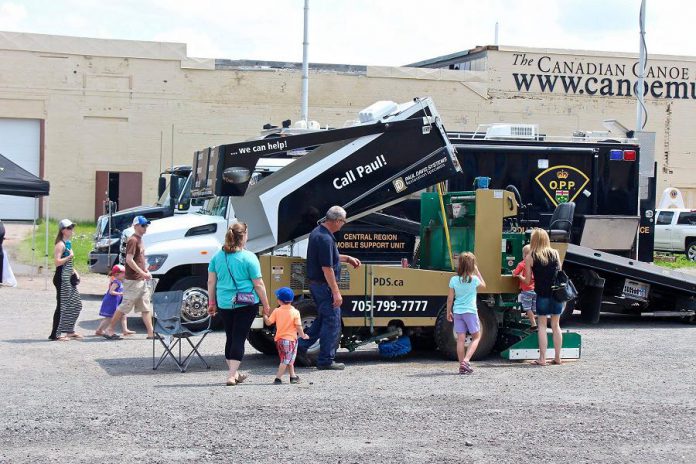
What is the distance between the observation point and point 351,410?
9102 millimetres

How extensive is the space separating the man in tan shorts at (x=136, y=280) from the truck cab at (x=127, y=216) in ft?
10.3

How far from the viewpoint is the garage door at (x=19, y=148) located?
41.0 meters

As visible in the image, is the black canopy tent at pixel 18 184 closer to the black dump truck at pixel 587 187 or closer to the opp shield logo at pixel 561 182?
the black dump truck at pixel 587 187

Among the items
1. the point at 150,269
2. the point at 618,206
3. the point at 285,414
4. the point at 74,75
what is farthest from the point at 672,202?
the point at 285,414

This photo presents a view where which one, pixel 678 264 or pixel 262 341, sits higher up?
pixel 678 264

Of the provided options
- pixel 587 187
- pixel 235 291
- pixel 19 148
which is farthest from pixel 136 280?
pixel 19 148

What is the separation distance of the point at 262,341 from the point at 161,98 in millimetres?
29881

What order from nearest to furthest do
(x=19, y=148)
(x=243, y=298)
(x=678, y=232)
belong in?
(x=243, y=298)
(x=678, y=232)
(x=19, y=148)

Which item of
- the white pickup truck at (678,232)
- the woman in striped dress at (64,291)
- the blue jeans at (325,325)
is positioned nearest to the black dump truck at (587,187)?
the blue jeans at (325,325)

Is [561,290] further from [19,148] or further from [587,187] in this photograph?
[19,148]

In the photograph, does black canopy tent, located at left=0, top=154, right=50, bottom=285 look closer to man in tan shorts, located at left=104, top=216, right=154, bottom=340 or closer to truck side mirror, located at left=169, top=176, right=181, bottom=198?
truck side mirror, located at left=169, top=176, right=181, bottom=198


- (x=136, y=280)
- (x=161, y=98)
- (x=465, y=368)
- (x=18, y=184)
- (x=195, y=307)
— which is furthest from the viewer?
(x=161, y=98)

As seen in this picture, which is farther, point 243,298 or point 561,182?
point 561,182

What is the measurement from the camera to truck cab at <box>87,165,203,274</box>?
18.0 m
